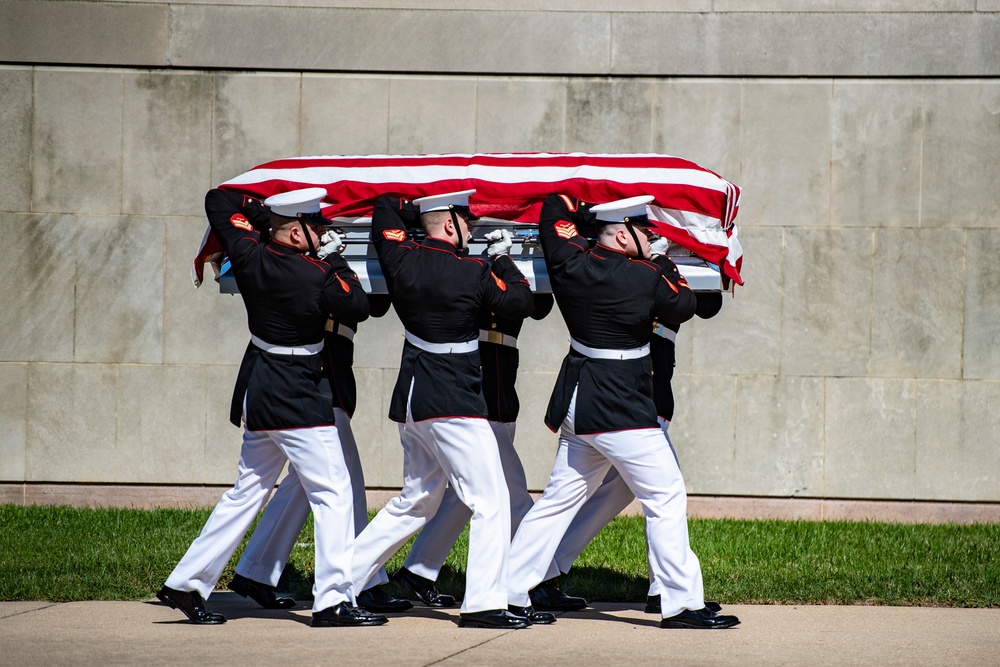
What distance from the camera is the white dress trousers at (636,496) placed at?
509cm

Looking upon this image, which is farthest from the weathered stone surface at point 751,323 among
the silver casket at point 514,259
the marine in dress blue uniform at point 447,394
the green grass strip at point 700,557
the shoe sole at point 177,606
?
the shoe sole at point 177,606

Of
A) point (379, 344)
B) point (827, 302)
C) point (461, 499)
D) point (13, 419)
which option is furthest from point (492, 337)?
point (13, 419)

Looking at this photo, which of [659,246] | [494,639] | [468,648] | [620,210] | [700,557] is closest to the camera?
[468,648]

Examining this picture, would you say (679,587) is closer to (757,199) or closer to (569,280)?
(569,280)

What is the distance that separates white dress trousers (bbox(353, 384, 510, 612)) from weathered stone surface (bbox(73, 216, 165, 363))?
150 inches

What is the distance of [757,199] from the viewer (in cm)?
836

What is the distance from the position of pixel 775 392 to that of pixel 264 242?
4184 millimetres

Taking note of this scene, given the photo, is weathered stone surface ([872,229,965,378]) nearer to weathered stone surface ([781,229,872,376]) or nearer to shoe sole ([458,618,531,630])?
weathered stone surface ([781,229,872,376])

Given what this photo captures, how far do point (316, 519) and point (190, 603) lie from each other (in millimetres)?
635

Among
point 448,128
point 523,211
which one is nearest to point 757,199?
point 448,128

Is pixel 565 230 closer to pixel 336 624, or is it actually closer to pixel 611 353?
pixel 611 353

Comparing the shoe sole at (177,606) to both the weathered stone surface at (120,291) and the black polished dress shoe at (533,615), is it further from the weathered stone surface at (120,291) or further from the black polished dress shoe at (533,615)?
the weathered stone surface at (120,291)

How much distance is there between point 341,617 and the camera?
5078mm

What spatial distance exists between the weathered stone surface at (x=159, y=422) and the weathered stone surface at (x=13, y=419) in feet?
2.16
